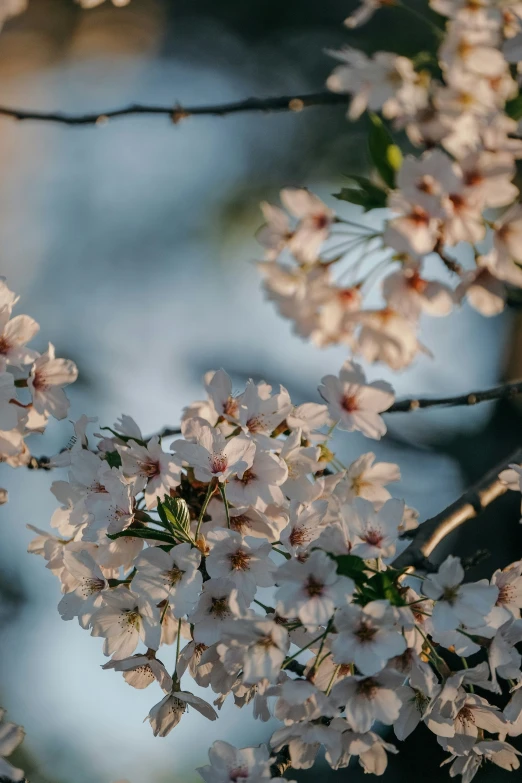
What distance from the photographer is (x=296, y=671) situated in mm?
1156

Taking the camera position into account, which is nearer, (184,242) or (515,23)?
(515,23)

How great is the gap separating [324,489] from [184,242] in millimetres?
3065

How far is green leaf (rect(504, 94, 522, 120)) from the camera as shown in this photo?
108cm

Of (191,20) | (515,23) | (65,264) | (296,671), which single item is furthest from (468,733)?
(191,20)

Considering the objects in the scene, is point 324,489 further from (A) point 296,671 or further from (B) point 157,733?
(B) point 157,733

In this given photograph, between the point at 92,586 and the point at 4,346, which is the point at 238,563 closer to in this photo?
the point at 92,586

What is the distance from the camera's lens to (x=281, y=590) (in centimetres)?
102

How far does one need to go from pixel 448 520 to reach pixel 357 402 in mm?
Answer: 226

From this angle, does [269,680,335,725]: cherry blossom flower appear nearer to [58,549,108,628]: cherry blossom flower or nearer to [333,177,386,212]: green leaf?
[58,549,108,628]: cherry blossom flower

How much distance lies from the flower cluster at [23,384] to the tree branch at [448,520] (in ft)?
1.98

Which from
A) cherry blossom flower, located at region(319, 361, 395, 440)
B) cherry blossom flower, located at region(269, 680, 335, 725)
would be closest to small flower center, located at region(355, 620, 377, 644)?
cherry blossom flower, located at region(269, 680, 335, 725)

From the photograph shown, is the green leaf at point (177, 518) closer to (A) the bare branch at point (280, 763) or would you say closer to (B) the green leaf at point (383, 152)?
(A) the bare branch at point (280, 763)

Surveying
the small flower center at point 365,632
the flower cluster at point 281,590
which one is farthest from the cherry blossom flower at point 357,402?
the small flower center at point 365,632

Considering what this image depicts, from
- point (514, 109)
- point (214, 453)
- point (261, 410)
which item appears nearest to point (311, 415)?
point (261, 410)
